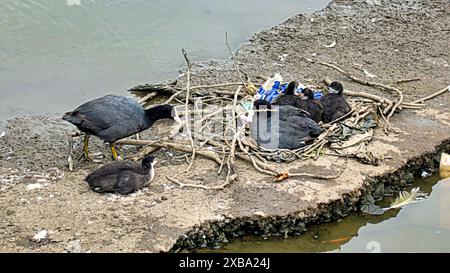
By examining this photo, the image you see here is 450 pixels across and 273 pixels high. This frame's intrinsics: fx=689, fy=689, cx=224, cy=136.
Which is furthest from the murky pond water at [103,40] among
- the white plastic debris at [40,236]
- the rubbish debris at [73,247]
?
the rubbish debris at [73,247]

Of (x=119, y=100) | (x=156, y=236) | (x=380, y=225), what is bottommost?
(x=380, y=225)

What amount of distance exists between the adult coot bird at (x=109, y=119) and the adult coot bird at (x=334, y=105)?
6.43 feet

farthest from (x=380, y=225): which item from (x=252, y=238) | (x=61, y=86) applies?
(x=61, y=86)

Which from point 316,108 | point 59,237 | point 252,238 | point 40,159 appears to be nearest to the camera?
point 59,237

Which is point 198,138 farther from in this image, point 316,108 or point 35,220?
point 35,220

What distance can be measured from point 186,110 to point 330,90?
5.37 ft

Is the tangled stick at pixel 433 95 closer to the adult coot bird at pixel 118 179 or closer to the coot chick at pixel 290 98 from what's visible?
the coot chick at pixel 290 98

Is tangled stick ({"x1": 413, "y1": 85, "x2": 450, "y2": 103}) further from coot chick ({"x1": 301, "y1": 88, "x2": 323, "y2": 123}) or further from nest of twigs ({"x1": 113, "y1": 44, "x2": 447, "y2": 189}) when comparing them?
coot chick ({"x1": 301, "y1": 88, "x2": 323, "y2": 123})

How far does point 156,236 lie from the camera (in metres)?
5.52

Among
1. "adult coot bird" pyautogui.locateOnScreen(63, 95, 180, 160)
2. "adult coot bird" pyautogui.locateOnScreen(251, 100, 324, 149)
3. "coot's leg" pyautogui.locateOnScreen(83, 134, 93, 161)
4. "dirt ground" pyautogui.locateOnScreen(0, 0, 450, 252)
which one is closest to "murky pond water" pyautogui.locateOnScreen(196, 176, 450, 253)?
"dirt ground" pyautogui.locateOnScreen(0, 0, 450, 252)

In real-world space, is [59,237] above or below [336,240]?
above

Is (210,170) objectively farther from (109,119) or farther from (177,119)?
(109,119)

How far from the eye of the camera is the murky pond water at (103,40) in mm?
8602

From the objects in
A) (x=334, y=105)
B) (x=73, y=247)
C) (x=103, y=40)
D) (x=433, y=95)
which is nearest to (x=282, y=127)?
(x=334, y=105)
